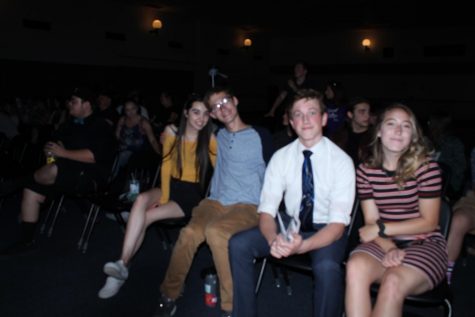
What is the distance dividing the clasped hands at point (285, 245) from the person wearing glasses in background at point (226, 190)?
0.49 meters

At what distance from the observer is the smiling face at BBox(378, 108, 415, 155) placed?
7.80ft

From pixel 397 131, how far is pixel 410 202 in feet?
1.34

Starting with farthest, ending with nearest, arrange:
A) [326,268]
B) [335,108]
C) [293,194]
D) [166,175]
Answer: [335,108], [166,175], [293,194], [326,268]

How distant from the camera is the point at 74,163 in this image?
3904mm

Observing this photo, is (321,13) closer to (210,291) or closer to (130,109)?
(130,109)

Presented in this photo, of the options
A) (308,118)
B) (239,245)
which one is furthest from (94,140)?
(308,118)

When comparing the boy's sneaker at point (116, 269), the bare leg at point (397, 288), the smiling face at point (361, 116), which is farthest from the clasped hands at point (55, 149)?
the bare leg at point (397, 288)

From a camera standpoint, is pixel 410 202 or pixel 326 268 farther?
pixel 410 202

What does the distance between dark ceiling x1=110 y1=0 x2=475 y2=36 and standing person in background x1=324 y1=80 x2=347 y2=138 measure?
6414 millimetres

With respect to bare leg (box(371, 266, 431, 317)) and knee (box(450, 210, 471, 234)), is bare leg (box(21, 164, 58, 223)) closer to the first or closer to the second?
bare leg (box(371, 266, 431, 317))

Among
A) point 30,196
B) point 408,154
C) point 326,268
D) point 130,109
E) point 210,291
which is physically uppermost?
point 130,109

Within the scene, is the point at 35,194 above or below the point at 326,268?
above

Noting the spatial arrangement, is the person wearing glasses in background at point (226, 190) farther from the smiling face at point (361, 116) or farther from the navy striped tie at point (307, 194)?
the smiling face at point (361, 116)

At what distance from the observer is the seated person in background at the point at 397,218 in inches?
83.0
